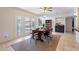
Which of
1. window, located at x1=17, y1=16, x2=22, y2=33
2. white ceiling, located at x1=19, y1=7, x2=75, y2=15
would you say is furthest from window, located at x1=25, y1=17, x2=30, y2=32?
white ceiling, located at x1=19, y1=7, x2=75, y2=15

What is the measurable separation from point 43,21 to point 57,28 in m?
0.44

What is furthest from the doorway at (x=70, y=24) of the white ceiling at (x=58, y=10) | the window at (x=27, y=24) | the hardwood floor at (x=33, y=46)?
the window at (x=27, y=24)

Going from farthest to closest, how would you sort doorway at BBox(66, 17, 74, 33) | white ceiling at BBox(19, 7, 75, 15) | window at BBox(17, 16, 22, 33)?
doorway at BBox(66, 17, 74, 33) < window at BBox(17, 16, 22, 33) < white ceiling at BBox(19, 7, 75, 15)

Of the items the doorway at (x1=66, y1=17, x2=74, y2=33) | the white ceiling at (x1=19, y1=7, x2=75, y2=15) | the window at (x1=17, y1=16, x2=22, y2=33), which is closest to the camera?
the white ceiling at (x1=19, y1=7, x2=75, y2=15)

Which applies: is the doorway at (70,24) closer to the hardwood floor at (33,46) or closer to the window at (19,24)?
the hardwood floor at (33,46)

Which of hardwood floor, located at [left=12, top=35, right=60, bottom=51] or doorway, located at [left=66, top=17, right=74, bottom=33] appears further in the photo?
doorway, located at [left=66, top=17, right=74, bottom=33]

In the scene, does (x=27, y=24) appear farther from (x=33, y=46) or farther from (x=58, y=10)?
(x=58, y=10)

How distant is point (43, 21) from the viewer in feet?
9.62

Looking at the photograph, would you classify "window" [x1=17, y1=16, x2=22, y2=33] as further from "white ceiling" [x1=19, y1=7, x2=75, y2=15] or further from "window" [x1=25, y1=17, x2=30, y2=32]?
"white ceiling" [x1=19, y1=7, x2=75, y2=15]

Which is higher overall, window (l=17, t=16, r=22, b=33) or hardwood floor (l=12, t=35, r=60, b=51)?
window (l=17, t=16, r=22, b=33)

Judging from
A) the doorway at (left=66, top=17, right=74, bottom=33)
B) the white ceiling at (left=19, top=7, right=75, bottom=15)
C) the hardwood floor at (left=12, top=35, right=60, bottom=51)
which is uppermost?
the white ceiling at (left=19, top=7, right=75, bottom=15)
